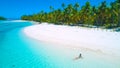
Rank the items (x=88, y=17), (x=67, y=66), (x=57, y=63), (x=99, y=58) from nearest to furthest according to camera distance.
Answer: (x=67, y=66), (x=57, y=63), (x=99, y=58), (x=88, y=17)

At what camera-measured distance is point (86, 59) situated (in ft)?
39.7

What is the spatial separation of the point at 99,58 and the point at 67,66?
2881mm

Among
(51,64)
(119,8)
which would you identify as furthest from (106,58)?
(119,8)

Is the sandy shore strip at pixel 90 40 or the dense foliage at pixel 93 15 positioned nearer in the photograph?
the sandy shore strip at pixel 90 40

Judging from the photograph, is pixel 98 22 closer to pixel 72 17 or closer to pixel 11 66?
pixel 72 17

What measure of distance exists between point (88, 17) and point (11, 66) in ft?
159

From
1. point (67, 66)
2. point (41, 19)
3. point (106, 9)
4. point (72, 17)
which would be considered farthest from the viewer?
point (41, 19)

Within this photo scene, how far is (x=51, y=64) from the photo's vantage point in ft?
36.8

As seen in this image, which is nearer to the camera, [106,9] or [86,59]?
[86,59]

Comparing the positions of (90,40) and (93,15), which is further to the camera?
(93,15)

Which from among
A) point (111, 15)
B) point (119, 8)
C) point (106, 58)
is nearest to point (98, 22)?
point (111, 15)

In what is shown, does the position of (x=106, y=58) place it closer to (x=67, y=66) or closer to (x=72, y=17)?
(x=67, y=66)

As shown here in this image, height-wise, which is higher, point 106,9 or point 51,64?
point 106,9

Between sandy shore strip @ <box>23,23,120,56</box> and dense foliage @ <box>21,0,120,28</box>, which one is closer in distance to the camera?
sandy shore strip @ <box>23,23,120,56</box>
